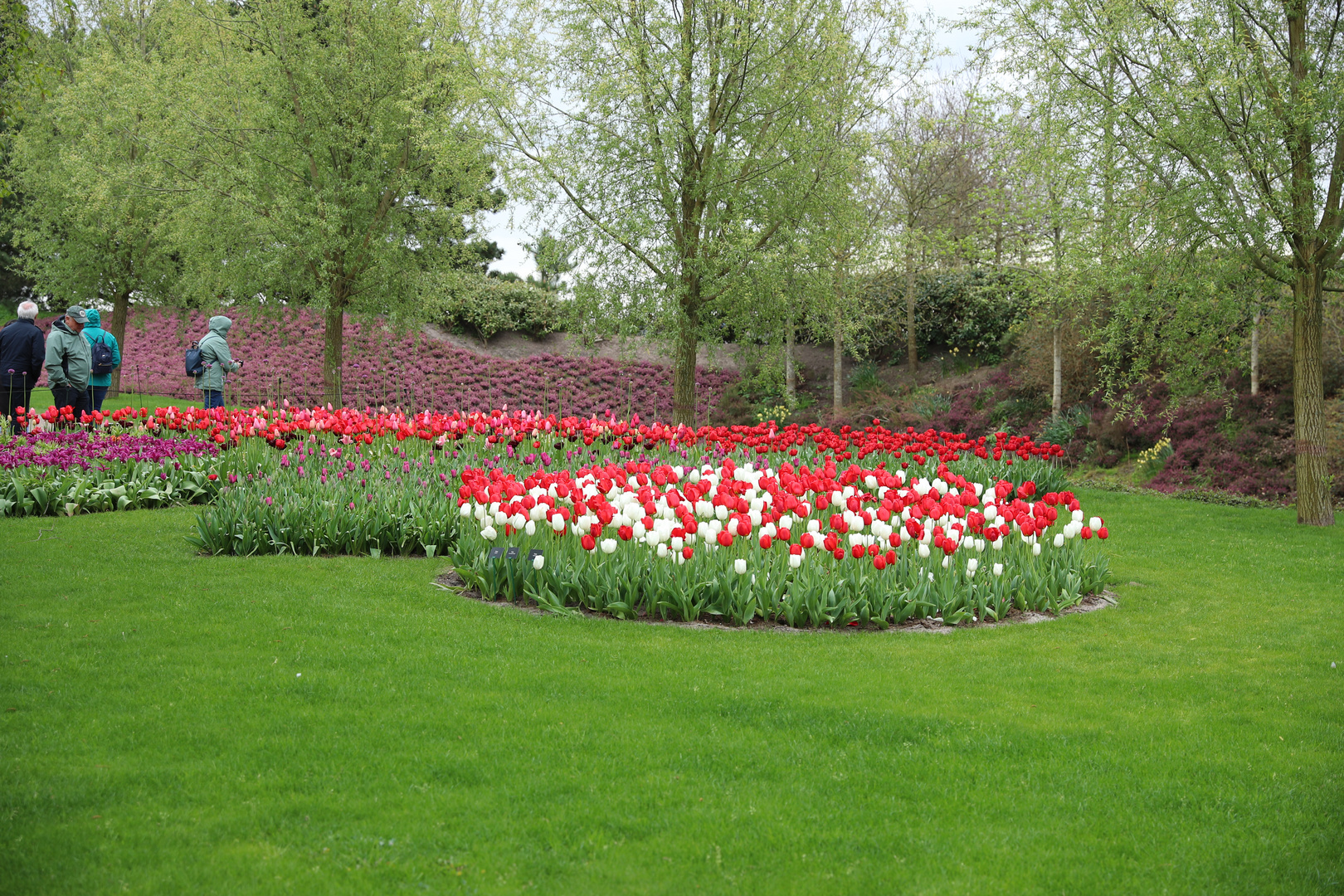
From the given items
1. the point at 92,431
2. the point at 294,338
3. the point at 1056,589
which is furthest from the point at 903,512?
the point at 294,338

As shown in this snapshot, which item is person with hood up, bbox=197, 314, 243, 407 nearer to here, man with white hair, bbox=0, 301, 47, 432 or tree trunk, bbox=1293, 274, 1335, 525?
man with white hair, bbox=0, 301, 47, 432

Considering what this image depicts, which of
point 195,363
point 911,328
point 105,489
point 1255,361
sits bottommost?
point 105,489

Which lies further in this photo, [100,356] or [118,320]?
[118,320]

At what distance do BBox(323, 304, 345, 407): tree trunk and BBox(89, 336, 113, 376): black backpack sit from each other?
4.08m

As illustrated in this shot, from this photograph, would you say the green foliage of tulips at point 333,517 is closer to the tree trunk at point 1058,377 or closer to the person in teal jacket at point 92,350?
the person in teal jacket at point 92,350

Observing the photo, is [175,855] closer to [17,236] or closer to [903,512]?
[903,512]

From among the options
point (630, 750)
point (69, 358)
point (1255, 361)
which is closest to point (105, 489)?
point (69, 358)

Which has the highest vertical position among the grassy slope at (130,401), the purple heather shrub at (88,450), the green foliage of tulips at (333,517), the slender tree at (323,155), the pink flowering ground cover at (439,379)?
the slender tree at (323,155)

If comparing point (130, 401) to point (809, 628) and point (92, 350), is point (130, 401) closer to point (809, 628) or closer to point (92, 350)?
point (92, 350)

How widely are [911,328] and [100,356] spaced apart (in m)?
17.9

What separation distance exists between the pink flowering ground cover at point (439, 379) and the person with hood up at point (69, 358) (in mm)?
12150

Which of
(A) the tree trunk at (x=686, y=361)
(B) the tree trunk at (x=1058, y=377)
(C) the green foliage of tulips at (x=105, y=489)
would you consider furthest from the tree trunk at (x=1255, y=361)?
(C) the green foliage of tulips at (x=105, y=489)

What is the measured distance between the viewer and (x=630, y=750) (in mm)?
4750

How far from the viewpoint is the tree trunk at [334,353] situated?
749 inches
